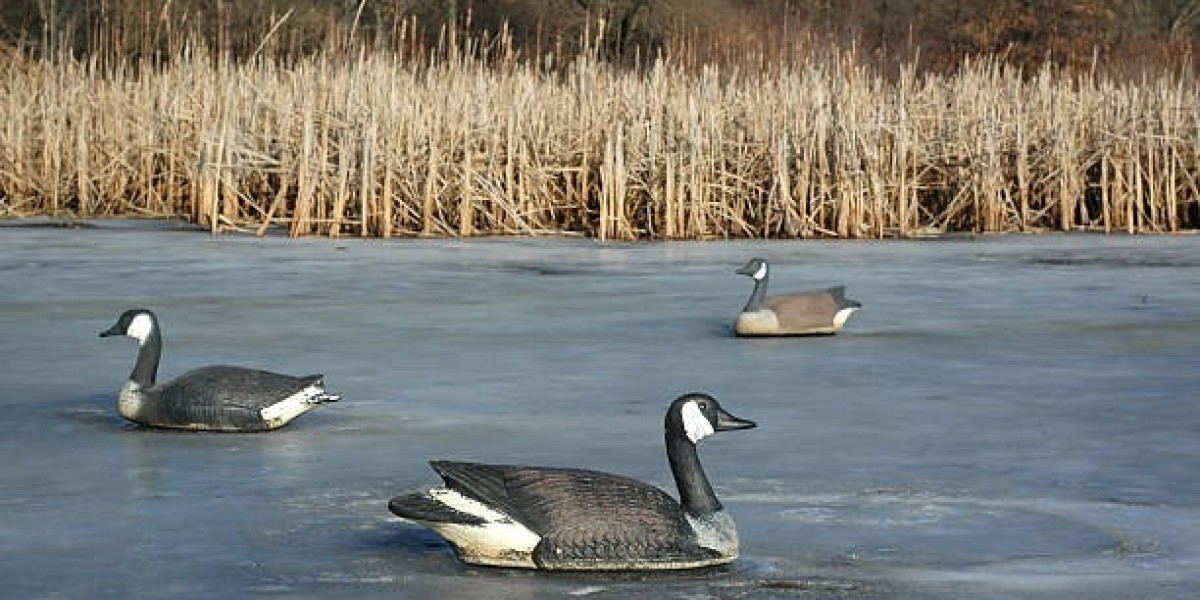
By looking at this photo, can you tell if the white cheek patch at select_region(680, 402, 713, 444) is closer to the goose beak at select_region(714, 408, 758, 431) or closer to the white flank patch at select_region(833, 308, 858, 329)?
the goose beak at select_region(714, 408, 758, 431)

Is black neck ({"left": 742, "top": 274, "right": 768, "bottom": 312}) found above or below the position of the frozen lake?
above

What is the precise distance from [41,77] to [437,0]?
15.0 metres

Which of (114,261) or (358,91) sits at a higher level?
(358,91)

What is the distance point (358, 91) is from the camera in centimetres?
1738

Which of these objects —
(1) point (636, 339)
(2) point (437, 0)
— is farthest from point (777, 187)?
(2) point (437, 0)

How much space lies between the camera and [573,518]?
5.36m

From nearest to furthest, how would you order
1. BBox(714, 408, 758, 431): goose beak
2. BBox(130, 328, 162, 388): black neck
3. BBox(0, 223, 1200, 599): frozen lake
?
BBox(0, 223, 1200, 599): frozen lake → BBox(714, 408, 758, 431): goose beak → BBox(130, 328, 162, 388): black neck

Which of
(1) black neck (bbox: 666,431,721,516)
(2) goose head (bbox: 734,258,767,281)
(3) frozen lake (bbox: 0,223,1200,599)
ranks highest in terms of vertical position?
(2) goose head (bbox: 734,258,767,281)

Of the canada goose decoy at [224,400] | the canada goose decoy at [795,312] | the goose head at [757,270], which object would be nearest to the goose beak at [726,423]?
the canada goose decoy at [224,400]

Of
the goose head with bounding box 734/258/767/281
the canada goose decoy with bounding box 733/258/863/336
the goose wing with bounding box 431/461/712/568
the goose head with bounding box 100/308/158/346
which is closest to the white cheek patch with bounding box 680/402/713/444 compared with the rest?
the goose wing with bounding box 431/461/712/568

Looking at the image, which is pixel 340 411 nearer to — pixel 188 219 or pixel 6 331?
pixel 6 331

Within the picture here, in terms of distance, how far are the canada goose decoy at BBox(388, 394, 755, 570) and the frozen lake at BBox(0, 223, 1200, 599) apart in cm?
7

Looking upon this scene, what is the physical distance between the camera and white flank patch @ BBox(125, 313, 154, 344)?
8.04m

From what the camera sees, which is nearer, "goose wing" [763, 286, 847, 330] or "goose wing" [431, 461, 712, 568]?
"goose wing" [431, 461, 712, 568]
